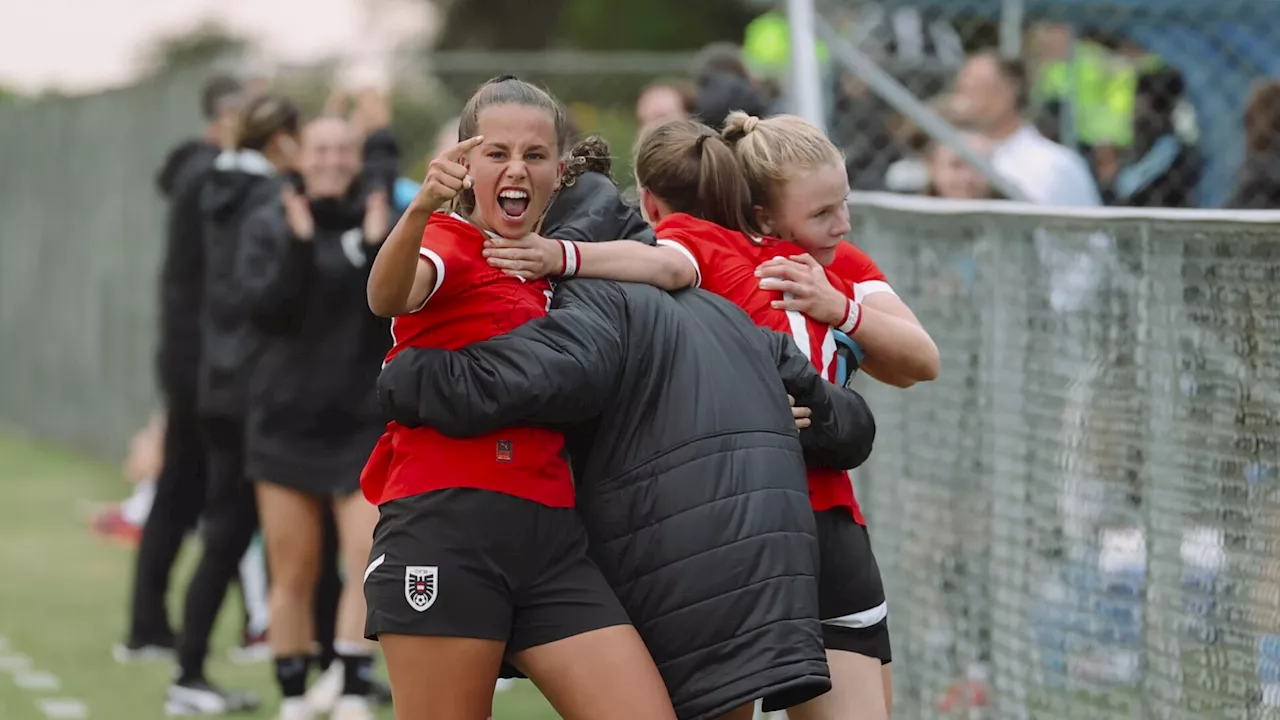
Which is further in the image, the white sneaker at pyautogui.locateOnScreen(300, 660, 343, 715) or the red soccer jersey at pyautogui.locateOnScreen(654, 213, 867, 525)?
the white sneaker at pyautogui.locateOnScreen(300, 660, 343, 715)

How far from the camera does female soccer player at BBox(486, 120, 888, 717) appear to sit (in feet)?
12.9

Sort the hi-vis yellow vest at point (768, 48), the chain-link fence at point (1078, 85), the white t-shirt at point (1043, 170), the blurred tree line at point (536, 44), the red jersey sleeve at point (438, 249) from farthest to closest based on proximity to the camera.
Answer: the blurred tree line at point (536, 44)
the hi-vis yellow vest at point (768, 48)
the chain-link fence at point (1078, 85)
the white t-shirt at point (1043, 170)
the red jersey sleeve at point (438, 249)

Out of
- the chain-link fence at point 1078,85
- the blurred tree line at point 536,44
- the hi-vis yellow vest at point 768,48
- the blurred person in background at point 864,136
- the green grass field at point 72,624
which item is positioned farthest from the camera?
the blurred tree line at point 536,44

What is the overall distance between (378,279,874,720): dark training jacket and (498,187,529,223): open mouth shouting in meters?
0.17

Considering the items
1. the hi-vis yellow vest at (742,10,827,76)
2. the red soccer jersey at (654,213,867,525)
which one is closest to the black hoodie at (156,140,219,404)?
the red soccer jersey at (654,213,867,525)

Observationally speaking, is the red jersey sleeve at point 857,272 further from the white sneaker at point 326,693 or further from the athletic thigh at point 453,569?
the white sneaker at point 326,693

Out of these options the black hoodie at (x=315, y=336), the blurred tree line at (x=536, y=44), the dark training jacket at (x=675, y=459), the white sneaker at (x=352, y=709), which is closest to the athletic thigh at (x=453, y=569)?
the dark training jacket at (x=675, y=459)

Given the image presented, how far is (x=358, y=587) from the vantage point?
6504 millimetres

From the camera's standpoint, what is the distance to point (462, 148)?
342cm

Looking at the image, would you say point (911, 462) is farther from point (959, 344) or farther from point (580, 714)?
point (580, 714)

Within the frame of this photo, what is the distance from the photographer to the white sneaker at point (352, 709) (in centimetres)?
662

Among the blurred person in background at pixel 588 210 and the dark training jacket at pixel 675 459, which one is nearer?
the dark training jacket at pixel 675 459

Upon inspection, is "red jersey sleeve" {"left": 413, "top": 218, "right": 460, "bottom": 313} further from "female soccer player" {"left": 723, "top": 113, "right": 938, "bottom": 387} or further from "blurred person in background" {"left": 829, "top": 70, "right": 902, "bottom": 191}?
"blurred person in background" {"left": 829, "top": 70, "right": 902, "bottom": 191}

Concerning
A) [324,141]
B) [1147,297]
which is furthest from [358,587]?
[1147,297]
